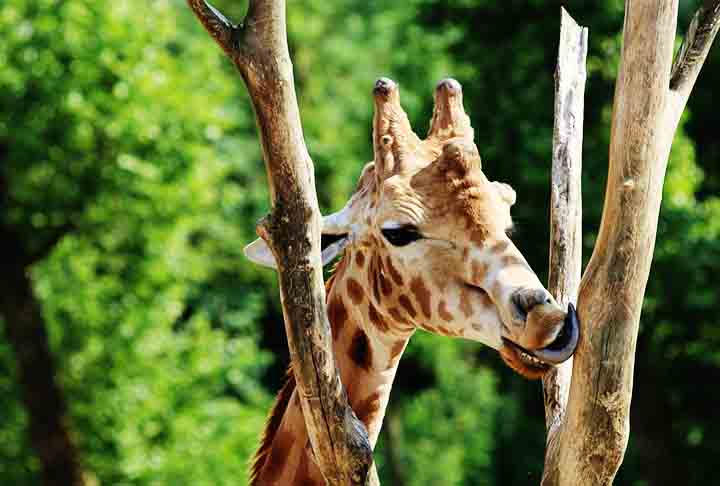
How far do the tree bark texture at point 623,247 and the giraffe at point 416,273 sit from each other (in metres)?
0.12

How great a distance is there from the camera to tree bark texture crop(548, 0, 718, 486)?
3996 millimetres

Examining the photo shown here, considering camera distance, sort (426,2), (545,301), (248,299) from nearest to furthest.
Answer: (545,301) → (426,2) → (248,299)

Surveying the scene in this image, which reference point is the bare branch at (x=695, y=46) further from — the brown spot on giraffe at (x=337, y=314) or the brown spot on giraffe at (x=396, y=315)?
the brown spot on giraffe at (x=337, y=314)

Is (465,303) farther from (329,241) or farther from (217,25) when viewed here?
(217,25)

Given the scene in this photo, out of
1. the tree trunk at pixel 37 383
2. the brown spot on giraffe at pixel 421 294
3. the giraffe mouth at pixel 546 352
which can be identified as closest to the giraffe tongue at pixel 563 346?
the giraffe mouth at pixel 546 352

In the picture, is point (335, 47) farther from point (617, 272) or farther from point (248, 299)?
point (617, 272)

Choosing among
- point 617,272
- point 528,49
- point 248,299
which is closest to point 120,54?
point 528,49

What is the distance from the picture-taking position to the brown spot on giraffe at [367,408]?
15.3 feet

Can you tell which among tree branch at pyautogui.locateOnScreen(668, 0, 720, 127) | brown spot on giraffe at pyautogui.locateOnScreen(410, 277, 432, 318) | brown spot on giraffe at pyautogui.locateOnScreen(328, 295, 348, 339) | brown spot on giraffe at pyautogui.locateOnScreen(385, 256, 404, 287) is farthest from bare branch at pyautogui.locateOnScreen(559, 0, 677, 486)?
brown spot on giraffe at pyautogui.locateOnScreen(328, 295, 348, 339)

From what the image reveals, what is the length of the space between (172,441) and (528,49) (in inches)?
264

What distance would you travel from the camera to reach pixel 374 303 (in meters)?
4.61

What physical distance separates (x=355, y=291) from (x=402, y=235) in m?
0.44

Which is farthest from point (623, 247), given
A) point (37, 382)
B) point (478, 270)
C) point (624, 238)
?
point (37, 382)

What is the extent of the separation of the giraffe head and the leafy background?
9.04 meters
